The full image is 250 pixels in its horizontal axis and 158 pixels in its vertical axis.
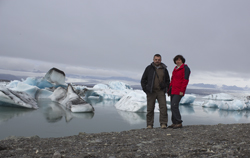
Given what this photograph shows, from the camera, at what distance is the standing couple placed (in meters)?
3.34

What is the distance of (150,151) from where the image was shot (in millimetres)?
2041

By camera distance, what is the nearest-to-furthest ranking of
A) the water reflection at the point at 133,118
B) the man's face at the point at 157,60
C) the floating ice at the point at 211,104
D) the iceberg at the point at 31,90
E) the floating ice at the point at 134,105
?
the man's face at the point at 157,60 → the water reflection at the point at 133,118 → the floating ice at the point at 134,105 → the iceberg at the point at 31,90 → the floating ice at the point at 211,104

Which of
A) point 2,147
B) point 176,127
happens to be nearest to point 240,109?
point 176,127

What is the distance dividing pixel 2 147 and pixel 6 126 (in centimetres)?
310

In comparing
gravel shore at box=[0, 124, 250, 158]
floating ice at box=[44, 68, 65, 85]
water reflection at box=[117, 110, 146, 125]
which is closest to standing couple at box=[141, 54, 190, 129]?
gravel shore at box=[0, 124, 250, 158]

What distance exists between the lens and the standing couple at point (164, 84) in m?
3.34

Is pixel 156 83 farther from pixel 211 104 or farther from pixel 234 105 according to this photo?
pixel 211 104

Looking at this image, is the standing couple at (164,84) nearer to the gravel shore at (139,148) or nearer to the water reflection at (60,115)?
the gravel shore at (139,148)

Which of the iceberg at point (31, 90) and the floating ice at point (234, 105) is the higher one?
the iceberg at point (31, 90)

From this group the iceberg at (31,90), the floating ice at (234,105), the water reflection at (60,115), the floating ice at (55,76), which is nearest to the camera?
the water reflection at (60,115)

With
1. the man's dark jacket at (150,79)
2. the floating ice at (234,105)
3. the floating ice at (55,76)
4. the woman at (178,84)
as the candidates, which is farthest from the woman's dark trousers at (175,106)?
the floating ice at (55,76)

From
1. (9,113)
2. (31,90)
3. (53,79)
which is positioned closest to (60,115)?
(9,113)

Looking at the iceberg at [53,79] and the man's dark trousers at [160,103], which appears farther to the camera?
the iceberg at [53,79]

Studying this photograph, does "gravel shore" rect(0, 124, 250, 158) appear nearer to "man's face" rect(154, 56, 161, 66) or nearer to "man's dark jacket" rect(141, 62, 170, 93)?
"man's dark jacket" rect(141, 62, 170, 93)
